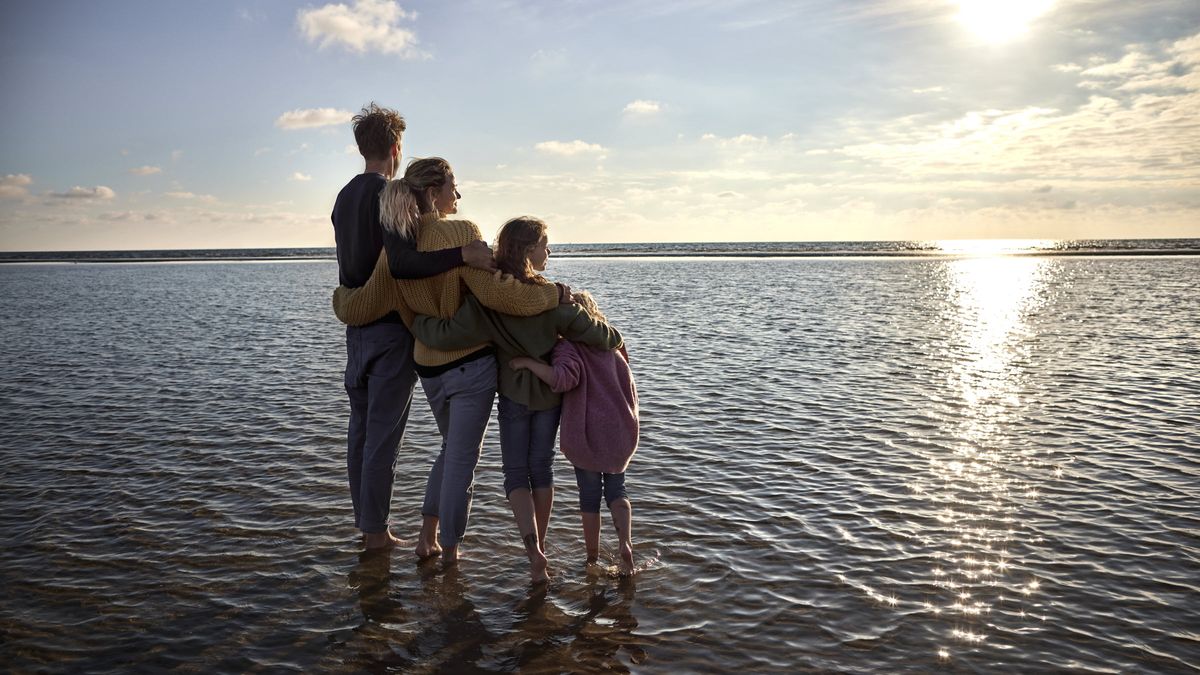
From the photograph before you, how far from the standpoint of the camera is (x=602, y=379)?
5055 mm

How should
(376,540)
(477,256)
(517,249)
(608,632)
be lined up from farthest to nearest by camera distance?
1. (376,540)
2. (517,249)
3. (477,256)
4. (608,632)

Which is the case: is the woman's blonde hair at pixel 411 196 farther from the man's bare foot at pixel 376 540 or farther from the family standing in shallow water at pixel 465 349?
the man's bare foot at pixel 376 540

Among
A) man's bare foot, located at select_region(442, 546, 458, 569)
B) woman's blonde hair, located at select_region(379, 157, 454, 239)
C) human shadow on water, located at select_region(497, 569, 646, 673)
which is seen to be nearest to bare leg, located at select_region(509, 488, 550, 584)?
human shadow on water, located at select_region(497, 569, 646, 673)

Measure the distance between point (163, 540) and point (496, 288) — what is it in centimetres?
324

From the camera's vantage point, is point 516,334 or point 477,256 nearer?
point 477,256

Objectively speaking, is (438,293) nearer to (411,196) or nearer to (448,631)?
(411,196)

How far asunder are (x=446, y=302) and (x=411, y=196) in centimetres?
64

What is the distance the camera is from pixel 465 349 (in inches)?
186

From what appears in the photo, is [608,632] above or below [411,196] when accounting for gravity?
below

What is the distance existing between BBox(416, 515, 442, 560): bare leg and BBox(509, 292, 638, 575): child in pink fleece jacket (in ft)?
3.38


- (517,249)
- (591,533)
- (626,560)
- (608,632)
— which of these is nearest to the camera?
(608,632)

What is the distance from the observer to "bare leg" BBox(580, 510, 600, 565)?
5.13 m

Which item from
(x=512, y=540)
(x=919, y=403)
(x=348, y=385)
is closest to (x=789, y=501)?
(x=512, y=540)

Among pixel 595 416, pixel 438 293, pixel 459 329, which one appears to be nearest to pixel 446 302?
pixel 438 293
